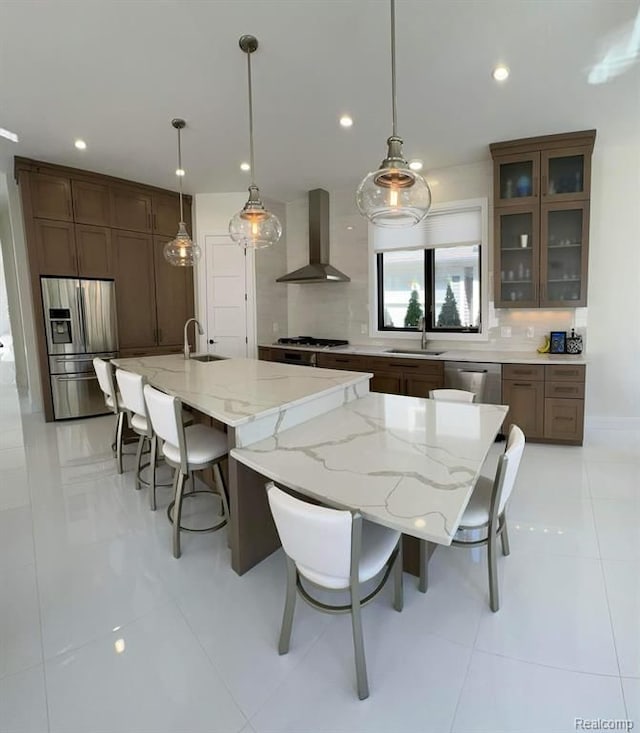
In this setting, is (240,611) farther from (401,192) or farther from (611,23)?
(611,23)

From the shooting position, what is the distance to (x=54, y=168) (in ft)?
15.3

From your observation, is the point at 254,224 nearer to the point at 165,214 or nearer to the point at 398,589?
the point at 398,589

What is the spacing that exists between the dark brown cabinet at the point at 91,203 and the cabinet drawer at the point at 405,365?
3.85 meters

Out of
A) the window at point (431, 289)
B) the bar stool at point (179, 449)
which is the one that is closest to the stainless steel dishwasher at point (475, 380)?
the window at point (431, 289)

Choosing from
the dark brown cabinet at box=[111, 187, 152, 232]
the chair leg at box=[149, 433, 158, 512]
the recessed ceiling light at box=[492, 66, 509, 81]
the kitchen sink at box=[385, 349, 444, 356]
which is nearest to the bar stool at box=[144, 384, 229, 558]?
the chair leg at box=[149, 433, 158, 512]

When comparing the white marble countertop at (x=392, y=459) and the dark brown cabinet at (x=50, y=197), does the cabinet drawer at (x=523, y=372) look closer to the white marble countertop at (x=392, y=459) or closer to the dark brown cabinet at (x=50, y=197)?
the white marble countertop at (x=392, y=459)

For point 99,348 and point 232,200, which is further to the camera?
point 232,200

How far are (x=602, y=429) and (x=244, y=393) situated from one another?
4.15 m

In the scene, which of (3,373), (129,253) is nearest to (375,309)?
(129,253)

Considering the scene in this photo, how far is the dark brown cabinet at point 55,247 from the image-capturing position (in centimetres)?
468

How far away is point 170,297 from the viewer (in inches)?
228

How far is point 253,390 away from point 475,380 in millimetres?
2553

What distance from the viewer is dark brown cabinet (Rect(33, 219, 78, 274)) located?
468cm

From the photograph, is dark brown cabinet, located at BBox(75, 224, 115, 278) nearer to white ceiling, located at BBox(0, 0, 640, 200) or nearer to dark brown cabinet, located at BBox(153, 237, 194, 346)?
dark brown cabinet, located at BBox(153, 237, 194, 346)
